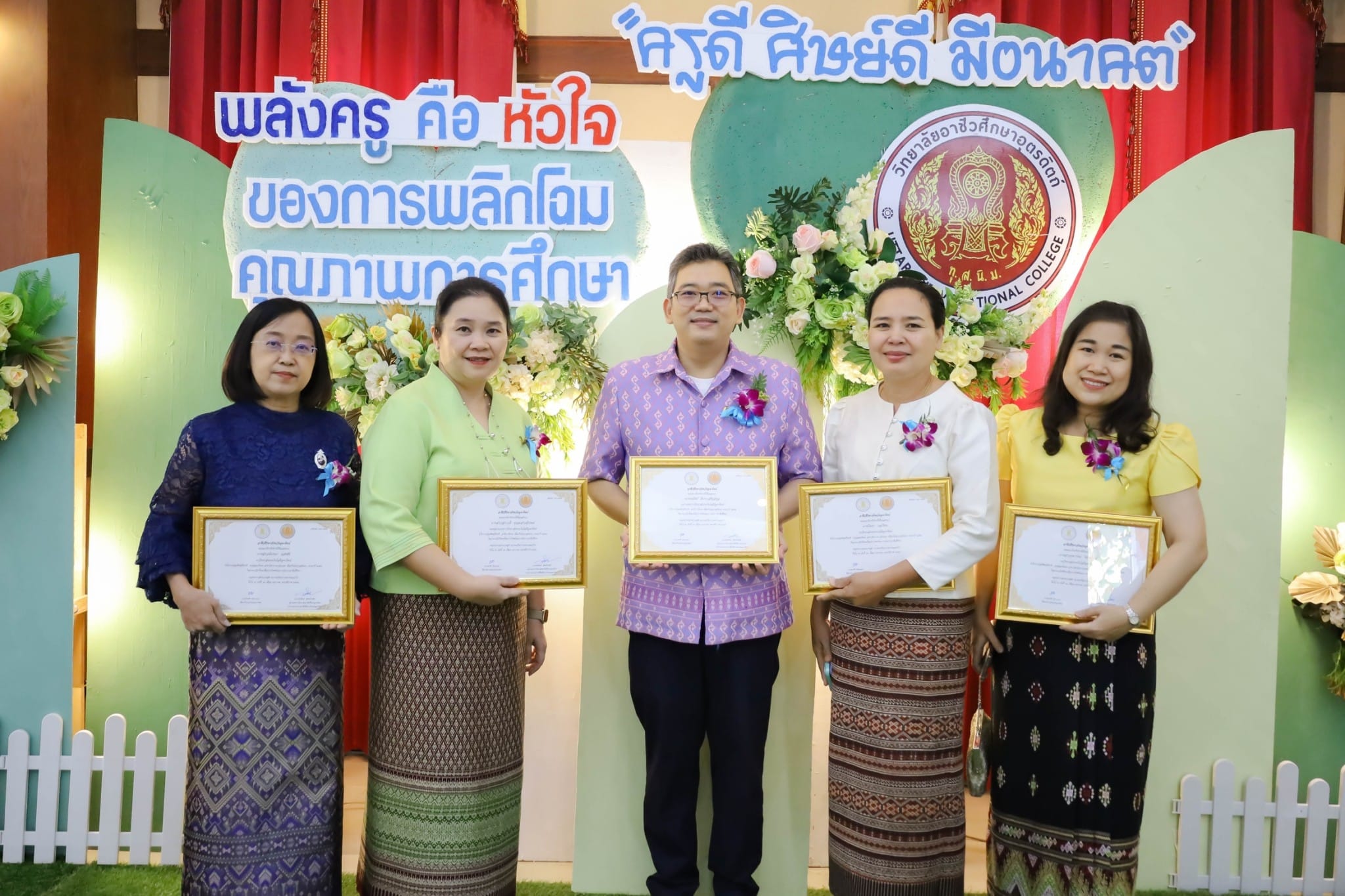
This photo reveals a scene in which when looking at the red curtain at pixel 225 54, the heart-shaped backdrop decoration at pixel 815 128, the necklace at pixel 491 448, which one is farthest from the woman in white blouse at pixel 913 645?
the red curtain at pixel 225 54

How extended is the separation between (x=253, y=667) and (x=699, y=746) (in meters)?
1.19

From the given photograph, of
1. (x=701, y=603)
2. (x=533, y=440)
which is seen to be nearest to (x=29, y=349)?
(x=533, y=440)

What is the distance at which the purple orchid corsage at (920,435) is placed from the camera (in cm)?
240

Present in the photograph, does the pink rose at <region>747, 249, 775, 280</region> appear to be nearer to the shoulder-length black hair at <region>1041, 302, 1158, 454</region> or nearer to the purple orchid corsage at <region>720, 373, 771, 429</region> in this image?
the purple orchid corsage at <region>720, 373, 771, 429</region>

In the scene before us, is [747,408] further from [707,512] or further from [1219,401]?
[1219,401]

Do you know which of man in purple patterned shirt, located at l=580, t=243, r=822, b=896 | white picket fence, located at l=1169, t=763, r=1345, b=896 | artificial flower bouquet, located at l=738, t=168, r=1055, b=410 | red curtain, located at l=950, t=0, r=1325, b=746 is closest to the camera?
man in purple patterned shirt, located at l=580, t=243, r=822, b=896

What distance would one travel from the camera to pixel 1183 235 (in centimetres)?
305

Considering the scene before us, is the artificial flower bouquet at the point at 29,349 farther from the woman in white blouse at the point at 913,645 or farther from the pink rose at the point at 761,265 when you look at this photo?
the woman in white blouse at the point at 913,645

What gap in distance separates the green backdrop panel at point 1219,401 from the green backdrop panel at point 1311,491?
0.21 metres

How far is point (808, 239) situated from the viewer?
2.92 m

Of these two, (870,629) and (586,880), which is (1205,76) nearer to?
(870,629)

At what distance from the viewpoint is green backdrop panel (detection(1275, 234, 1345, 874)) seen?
316 cm

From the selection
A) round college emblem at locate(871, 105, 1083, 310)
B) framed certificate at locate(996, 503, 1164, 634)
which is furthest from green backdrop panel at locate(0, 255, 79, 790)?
framed certificate at locate(996, 503, 1164, 634)

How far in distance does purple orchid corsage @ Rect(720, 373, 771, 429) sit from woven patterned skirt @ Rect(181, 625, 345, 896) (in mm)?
1228
